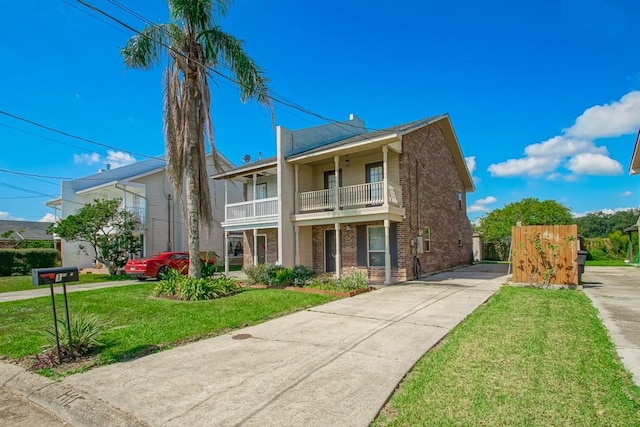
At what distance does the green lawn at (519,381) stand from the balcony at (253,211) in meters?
11.0

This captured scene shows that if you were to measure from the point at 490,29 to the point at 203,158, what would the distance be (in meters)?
10.8

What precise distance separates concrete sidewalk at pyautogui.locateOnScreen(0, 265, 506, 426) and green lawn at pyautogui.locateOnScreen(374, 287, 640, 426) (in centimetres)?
33

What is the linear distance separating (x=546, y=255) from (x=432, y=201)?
6.30 m

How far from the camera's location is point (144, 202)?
23.7m

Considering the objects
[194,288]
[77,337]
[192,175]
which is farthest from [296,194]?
[77,337]

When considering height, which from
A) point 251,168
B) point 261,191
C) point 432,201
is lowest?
point 432,201

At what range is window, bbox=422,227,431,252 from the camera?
15730 millimetres

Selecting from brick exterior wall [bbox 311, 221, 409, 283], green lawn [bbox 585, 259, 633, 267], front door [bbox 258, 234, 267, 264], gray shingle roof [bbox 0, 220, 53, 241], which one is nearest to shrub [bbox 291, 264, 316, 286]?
brick exterior wall [bbox 311, 221, 409, 283]

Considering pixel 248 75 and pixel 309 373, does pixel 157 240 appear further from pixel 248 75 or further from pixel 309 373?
pixel 309 373

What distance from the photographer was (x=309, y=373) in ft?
14.4

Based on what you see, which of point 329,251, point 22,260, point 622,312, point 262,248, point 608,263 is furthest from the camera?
point 608,263

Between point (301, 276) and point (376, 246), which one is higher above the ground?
point (376, 246)

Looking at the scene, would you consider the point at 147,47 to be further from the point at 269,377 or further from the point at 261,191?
the point at 269,377

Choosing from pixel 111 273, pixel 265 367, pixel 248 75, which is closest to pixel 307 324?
pixel 265 367
